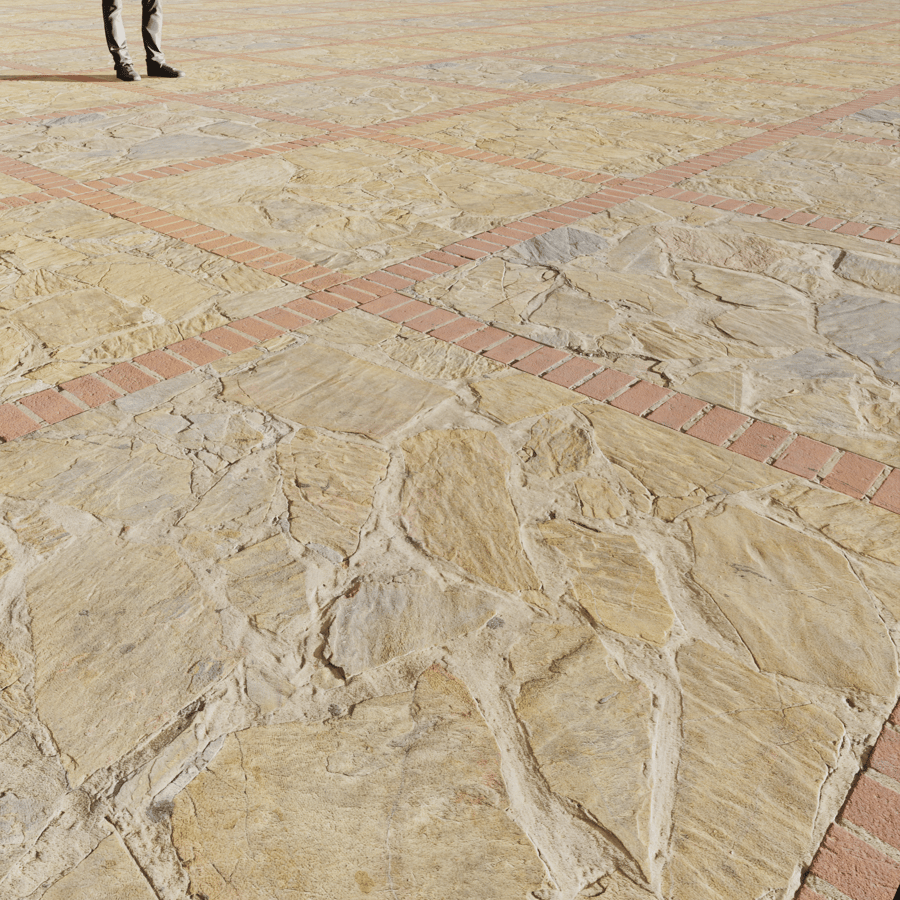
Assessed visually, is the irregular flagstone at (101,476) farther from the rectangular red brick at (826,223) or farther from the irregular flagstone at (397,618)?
the rectangular red brick at (826,223)

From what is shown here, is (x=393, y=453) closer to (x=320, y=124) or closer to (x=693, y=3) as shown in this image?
(x=320, y=124)

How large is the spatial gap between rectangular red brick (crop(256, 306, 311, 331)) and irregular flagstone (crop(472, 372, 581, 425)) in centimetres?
91

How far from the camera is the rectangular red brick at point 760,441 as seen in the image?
272 centimetres

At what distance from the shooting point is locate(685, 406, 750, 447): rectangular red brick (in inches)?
110

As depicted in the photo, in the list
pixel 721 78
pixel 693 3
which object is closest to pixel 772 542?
pixel 721 78

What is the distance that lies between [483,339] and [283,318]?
2.90 feet

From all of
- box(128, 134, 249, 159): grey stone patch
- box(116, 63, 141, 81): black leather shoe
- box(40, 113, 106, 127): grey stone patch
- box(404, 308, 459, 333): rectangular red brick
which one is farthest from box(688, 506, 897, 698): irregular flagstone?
box(116, 63, 141, 81): black leather shoe

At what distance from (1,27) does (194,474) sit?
1337 centimetres

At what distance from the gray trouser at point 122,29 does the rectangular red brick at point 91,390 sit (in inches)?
263

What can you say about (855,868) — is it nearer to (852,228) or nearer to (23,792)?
(23,792)

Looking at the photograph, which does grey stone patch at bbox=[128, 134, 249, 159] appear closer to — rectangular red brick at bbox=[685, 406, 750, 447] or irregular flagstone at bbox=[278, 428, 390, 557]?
irregular flagstone at bbox=[278, 428, 390, 557]

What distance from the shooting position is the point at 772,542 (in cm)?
233

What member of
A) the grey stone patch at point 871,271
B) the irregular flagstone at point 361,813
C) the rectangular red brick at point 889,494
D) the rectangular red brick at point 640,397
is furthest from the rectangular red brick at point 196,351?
the grey stone patch at point 871,271

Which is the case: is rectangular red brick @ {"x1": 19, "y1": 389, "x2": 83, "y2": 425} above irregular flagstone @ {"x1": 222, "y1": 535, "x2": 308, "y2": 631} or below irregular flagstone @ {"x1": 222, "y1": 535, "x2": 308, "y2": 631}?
below
